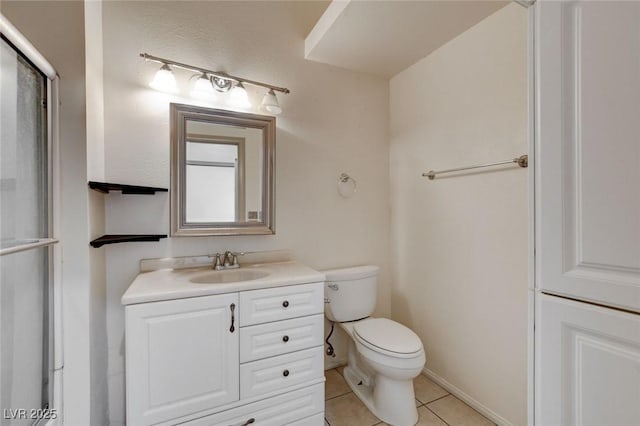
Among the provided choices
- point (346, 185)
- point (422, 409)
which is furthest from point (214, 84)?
point (422, 409)

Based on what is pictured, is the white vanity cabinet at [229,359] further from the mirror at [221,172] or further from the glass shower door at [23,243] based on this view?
the mirror at [221,172]

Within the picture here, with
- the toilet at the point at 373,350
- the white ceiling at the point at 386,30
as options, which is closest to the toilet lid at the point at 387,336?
the toilet at the point at 373,350

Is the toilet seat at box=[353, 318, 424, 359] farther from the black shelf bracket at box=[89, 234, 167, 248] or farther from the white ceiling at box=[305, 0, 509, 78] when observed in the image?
the white ceiling at box=[305, 0, 509, 78]

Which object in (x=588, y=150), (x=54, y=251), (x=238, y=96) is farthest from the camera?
(x=238, y=96)

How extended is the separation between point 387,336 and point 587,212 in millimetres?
1256

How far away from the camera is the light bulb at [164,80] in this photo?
1502mm

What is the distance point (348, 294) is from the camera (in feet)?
6.23

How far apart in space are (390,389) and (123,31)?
8.17 ft

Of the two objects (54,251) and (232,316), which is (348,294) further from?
(54,251)

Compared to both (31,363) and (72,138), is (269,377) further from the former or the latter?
(72,138)

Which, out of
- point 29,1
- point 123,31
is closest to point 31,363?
point 29,1

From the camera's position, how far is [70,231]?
1.12 m

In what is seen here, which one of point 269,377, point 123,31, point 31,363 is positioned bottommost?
point 269,377

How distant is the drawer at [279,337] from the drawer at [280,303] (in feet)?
0.10
